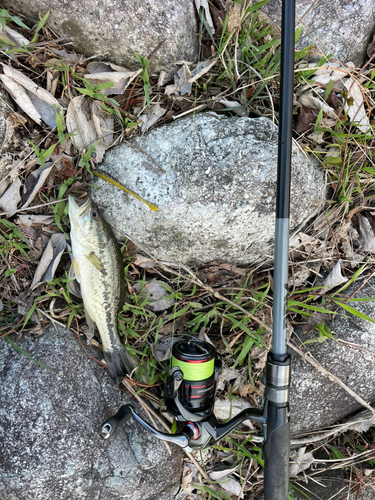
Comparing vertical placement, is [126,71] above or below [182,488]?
above

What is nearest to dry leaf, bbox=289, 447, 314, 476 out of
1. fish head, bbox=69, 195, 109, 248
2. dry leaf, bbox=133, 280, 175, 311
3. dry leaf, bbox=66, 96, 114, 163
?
dry leaf, bbox=133, 280, 175, 311

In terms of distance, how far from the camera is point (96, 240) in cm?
242

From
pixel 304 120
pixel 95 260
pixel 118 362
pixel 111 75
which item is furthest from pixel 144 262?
pixel 304 120

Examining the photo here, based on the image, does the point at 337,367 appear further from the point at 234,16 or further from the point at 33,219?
the point at 234,16

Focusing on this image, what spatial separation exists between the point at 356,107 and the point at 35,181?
7.84ft

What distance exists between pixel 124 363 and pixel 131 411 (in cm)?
34

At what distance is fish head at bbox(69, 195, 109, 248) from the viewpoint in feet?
7.83

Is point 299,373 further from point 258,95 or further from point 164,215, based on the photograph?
point 258,95

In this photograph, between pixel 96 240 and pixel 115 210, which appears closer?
pixel 96 240

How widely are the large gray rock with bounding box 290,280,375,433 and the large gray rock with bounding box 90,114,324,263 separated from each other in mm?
927

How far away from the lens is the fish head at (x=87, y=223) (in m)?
2.39

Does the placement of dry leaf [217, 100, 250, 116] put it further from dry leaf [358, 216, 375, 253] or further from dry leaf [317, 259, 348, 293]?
dry leaf [317, 259, 348, 293]

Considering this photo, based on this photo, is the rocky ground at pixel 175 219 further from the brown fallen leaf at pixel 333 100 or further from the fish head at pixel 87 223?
the fish head at pixel 87 223

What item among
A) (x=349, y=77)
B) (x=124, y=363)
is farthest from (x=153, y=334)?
(x=349, y=77)
